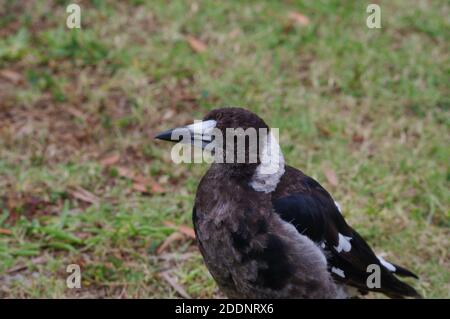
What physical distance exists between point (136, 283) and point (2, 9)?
110 inches

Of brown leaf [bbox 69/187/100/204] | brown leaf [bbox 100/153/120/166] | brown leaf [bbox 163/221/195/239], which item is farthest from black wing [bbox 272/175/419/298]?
brown leaf [bbox 100/153/120/166]

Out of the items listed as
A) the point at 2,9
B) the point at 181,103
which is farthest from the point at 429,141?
the point at 2,9

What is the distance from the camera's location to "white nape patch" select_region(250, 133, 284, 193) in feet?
8.75

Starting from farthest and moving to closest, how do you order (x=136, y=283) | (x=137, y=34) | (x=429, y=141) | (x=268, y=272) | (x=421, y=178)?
1. (x=137, y=34)
2. (x=429, y=141)
3. (x=421, y=178)
4. (x=136, y=283)
5. (x=268, y=272)

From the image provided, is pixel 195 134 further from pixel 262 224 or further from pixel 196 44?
pixel 196 44

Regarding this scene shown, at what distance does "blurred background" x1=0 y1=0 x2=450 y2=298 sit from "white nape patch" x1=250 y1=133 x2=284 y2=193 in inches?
32.0

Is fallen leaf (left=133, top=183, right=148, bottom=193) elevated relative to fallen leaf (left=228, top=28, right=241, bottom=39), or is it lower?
lower

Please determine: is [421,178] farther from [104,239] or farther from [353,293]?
[104,239]

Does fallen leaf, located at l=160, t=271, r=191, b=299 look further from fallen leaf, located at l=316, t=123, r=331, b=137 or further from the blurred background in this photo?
fallen leaf, located at l=316, t=123, r=331, b=137

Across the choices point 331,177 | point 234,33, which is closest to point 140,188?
point 331,177

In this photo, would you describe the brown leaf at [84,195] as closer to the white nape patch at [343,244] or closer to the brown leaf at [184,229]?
the brown leaf at [184,229]

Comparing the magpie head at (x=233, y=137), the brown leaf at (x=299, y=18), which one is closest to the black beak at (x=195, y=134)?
the magpie head at (x=233, y=137)

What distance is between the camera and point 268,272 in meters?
2.57

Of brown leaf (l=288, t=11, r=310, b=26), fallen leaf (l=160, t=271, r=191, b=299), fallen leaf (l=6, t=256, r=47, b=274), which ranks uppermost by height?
brown leaf (l=288, t=11, r=310, b=26)
